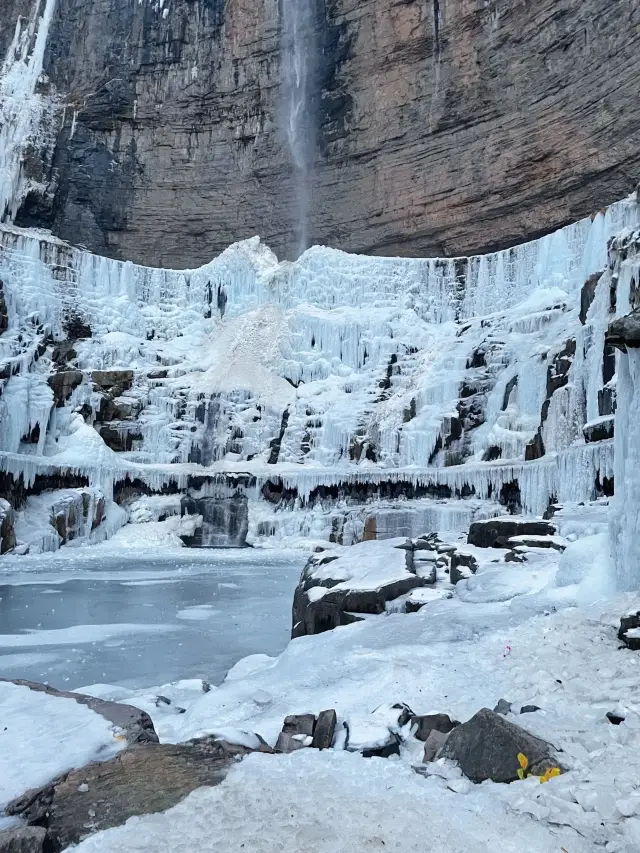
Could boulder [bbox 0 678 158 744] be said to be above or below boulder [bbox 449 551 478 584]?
below

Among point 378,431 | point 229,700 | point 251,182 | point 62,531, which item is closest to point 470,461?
point 378,431

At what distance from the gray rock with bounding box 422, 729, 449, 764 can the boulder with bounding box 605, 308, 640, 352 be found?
345 centimetres

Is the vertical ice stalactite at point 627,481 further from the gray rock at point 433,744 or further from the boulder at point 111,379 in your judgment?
the boulder at point 111,379

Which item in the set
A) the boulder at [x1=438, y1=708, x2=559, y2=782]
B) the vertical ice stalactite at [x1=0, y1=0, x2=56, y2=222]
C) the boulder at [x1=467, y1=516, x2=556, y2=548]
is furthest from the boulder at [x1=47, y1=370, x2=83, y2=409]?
the boulder at [x1=438, y1=708, x2=559, y2=782]

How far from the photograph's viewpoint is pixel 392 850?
2104mm

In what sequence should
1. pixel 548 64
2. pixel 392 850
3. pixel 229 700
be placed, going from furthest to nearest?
1. pixel 548 64
2. pixel 229 700
3. pixel 392 850

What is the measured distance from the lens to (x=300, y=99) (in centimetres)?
3712

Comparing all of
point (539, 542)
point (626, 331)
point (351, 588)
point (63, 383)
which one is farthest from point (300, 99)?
point (626, 331)

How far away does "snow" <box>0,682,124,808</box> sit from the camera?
2736 millimetres

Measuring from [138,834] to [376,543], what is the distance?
7.28 meters

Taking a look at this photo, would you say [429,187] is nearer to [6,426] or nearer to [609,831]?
[6,426]

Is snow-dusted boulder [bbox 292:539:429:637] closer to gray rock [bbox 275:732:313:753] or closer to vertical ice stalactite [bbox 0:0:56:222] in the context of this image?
gray rock [bbox 275:732:313:753]

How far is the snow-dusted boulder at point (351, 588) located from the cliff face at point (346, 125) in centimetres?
2555

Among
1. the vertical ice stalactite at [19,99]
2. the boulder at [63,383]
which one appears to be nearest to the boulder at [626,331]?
the boulder at [63,383]
